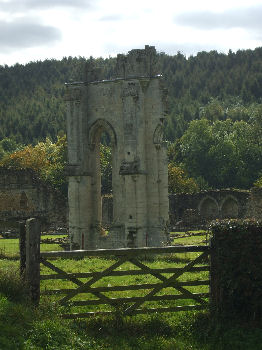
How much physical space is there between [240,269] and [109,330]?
2.25 metres

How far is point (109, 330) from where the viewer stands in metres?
9.13

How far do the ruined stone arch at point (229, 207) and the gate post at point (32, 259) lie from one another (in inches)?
1516

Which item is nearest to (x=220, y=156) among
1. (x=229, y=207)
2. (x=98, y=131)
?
(x=229, y=207)

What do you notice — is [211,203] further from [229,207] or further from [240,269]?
[240,269]

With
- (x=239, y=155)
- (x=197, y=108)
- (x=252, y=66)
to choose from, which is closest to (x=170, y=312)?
(x=239, y=155)

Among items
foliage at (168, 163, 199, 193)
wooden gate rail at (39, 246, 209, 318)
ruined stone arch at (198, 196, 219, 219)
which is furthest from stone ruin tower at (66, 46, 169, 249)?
foliage at (168, 163, 199, 193)

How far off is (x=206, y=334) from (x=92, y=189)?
15.7 metres

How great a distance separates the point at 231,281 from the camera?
31.2ft

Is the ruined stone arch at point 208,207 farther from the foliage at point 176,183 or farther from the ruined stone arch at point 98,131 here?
the ruined stone arch at point 98,131

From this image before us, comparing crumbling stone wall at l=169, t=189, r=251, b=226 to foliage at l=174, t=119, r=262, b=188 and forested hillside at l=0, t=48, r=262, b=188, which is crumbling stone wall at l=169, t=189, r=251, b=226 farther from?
foliage at l=174, t=119, r=262, b=188

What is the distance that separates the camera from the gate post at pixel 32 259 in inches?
373

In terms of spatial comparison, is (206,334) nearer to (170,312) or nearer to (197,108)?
(170,312)

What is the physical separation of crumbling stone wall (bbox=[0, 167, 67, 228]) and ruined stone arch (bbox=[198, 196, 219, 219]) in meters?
12.4

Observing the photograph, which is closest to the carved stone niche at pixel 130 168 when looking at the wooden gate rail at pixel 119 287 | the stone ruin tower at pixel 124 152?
the stone ruin tower at pixel 124 152
